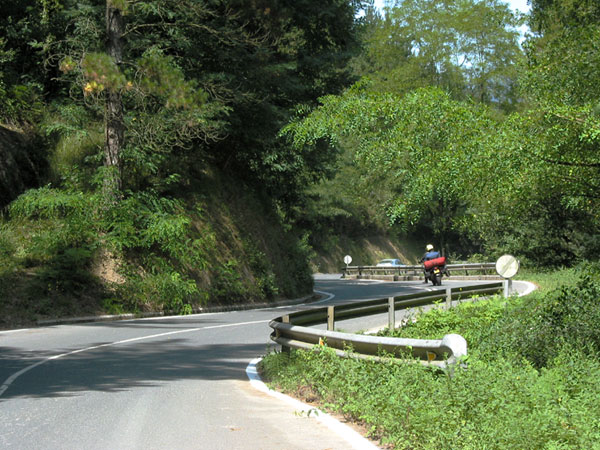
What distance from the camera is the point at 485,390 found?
645 cm

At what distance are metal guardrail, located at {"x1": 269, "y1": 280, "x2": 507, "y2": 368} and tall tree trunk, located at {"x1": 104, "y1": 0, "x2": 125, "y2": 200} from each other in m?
11.8

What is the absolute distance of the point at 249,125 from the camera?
27516mm

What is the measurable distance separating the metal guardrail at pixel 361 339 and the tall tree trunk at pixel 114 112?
1181 centimetres

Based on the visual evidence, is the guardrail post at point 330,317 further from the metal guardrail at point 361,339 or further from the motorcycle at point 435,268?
the motorcycle at point 435,268

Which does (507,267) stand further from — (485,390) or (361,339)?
(485,390)

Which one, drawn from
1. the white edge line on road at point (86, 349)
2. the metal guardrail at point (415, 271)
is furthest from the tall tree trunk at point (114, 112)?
the metal guardrail at point (415, 271)

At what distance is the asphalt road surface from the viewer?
6816 millimetres

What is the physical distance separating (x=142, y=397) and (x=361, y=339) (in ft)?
9.32

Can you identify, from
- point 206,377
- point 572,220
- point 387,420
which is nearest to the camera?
point 387,420

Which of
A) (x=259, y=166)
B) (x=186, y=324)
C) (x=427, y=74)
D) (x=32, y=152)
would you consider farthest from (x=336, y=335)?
(x=427, y=74)

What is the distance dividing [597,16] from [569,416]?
10.6 m

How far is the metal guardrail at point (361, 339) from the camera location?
22.5ft

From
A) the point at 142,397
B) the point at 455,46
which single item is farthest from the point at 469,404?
the point at 455,46

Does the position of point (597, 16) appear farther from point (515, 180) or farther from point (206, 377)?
point (206, 377)
